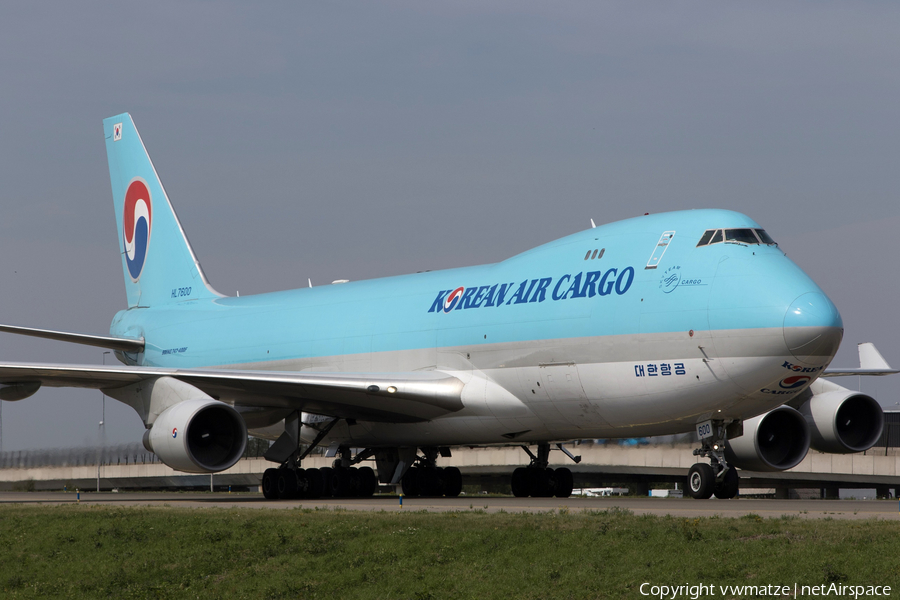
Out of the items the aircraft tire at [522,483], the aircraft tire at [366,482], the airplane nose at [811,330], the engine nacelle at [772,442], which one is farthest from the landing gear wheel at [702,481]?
the aircraft tire at [366,482]

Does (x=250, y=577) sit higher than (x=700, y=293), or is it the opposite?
(x=700, y=293)

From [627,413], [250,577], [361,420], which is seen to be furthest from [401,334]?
[250,577]

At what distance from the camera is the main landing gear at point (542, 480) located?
22094mm

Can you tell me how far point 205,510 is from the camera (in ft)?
54.9

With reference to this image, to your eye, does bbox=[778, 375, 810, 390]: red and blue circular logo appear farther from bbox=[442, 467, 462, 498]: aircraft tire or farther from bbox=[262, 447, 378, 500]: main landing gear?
bbox=[262, 447, 378, 500]: main landing gear

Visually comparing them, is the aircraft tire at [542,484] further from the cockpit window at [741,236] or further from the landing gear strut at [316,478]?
the cockpit window at [741,236]

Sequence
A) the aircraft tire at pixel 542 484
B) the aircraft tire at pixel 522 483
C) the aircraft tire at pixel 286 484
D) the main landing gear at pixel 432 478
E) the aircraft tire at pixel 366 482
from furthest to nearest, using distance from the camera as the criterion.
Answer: the main landing gear at pixel 432 478
the aircraft tire at pixel 366 482
the aircraft tire at pixel 522 483
the aircraft tire at pixel 542 484
the aircraft tire at pixel 286 484

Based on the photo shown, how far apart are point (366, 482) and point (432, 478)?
1.52 m

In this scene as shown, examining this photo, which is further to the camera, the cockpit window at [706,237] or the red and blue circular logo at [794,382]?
the cockpit window at [706,237]

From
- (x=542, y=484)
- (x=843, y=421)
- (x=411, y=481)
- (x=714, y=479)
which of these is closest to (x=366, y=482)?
(x=411, y=481)

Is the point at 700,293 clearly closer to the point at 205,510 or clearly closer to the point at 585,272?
the point at 585,272

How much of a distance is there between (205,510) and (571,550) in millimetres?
7452

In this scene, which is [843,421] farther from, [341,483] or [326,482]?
[326,482]

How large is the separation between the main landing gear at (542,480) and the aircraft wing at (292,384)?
2.84 metres
